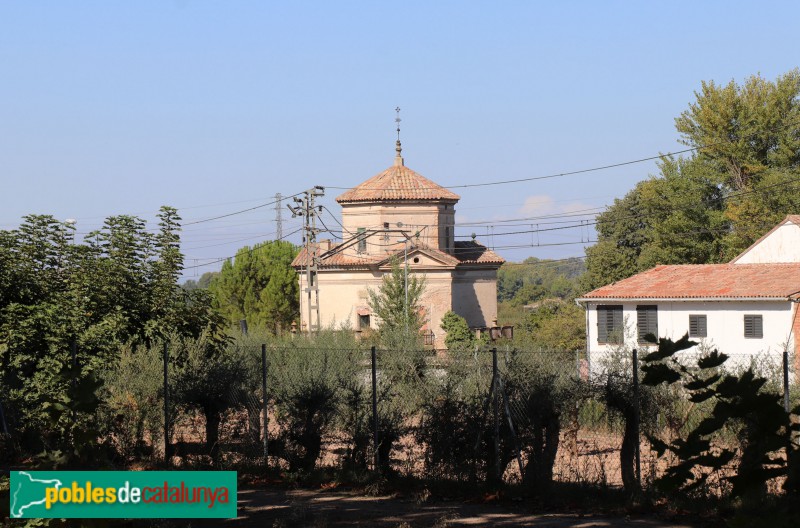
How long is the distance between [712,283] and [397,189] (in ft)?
96.8

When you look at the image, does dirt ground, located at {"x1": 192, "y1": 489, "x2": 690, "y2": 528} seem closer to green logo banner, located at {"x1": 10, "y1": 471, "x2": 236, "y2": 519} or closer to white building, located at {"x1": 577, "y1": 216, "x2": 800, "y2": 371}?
green logo banner, located at {"x1": 10, "y1": 471, "x2": 236, "y2": 519}

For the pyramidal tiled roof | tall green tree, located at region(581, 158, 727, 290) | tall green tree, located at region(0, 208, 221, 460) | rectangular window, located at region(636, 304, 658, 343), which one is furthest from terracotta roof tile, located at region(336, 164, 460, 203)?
tall green tree, located at region(0, 208, 221, 460)

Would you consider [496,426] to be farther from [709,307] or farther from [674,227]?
[674,227]

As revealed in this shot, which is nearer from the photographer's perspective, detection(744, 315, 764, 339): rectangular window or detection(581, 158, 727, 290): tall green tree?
detection(744, 315, 764, 339): rectangular window

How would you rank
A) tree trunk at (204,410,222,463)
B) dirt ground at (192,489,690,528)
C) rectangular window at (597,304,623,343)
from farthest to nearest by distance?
rectangular window at (597,304,623,343)
tree trunk at (204,410,222,463)
dirt ground at (192,489,690,528)

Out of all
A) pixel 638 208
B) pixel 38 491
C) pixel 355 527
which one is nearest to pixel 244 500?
pixel 355 527

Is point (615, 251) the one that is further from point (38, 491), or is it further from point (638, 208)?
point (38, 491)

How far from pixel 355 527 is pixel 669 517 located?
360cm

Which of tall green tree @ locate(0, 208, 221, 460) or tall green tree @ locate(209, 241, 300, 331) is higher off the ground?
tall green tree @ locate(209, 241, 300, 331)

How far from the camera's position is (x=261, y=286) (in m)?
82.2

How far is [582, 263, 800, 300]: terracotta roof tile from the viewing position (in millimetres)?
38375

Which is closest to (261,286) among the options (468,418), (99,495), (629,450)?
(468,418)

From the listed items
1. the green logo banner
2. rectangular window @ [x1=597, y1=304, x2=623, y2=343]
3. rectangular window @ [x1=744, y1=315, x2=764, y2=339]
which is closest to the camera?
the green logo banner

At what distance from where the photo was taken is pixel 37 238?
20516 millimetres
